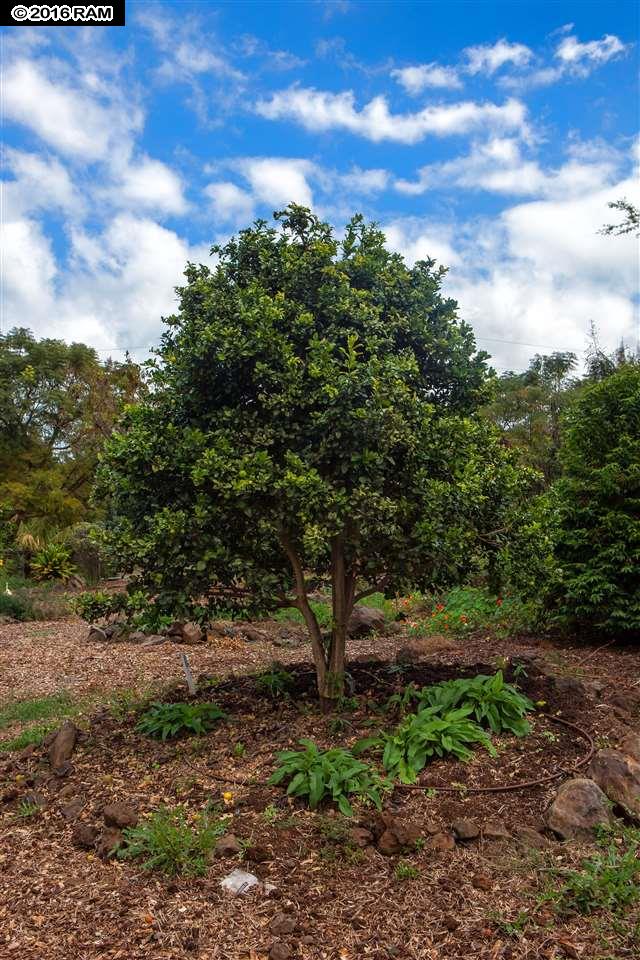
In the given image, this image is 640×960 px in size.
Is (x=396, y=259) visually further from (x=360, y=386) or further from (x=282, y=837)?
(x=282, y=837)

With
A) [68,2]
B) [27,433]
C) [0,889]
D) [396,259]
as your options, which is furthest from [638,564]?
[27,433]

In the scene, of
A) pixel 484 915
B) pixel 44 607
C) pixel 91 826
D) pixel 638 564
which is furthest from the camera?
pixel 44 607

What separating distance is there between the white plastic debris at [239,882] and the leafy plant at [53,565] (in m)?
13.3

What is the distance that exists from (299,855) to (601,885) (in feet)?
4.40

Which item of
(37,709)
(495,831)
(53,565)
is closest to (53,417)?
(53,565)

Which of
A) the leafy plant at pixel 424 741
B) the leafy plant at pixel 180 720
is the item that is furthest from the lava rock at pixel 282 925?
the leafy plant at pixel 180 720

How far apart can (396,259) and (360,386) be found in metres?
1.44

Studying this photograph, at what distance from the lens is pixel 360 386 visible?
4.16 m

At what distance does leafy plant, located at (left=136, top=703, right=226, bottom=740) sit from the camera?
4910 mm

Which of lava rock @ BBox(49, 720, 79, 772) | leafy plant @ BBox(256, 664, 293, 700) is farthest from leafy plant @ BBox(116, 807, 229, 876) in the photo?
leafy plant @ BBox(256, 664, 293, 700)

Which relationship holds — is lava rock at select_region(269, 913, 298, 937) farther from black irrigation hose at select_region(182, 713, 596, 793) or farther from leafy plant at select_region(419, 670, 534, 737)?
leafy plant at select_region(419, 670, 534, 737)

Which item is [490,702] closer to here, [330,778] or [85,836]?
[330,778]

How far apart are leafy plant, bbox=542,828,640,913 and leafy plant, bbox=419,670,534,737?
4.18 feet

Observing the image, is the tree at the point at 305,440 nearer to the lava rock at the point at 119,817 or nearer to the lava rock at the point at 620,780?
the lava rock at the point at 119,817
